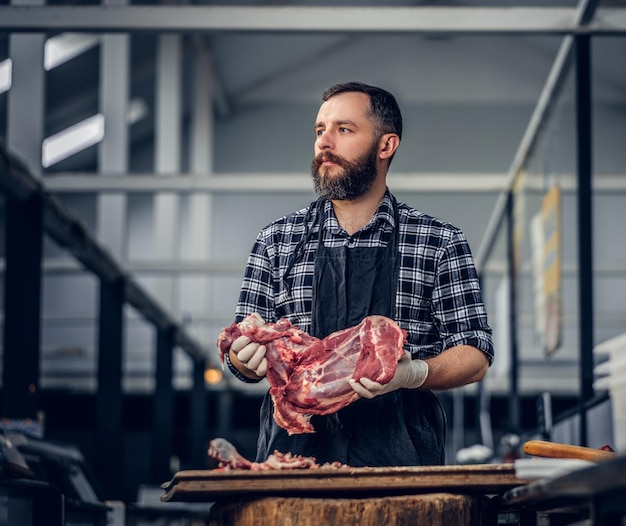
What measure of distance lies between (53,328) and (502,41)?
9.99 meters

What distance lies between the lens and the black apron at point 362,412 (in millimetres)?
3461

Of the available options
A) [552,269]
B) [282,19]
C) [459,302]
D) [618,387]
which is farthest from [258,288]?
[552,269]

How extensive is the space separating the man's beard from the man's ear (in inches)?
2.0

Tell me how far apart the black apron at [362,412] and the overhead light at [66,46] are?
528 inches

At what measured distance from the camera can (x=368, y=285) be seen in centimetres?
367

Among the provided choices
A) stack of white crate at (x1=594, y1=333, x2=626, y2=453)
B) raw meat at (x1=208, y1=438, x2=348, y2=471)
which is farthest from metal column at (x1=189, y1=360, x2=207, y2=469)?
raw meat at (x1=208, y1=438, x2=348, y2=471)

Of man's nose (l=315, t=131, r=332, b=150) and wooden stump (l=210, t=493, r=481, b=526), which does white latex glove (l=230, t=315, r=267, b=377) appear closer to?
wooden stump (l=210, t=493, r=481, b=526)

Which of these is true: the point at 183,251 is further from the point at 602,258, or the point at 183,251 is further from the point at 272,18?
the point at 272,18

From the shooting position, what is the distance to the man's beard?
3.67 metres

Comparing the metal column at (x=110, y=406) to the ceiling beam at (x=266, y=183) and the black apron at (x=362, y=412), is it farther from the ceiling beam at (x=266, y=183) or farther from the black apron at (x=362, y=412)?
the black apron at (x=362, y=412)

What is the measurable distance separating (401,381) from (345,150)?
76cm

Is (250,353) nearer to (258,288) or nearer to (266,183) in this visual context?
(258,288)

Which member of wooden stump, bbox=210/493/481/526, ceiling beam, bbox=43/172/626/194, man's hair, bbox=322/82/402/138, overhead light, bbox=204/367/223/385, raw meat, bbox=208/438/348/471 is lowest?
wooden stump, bbox=210/493/481/526

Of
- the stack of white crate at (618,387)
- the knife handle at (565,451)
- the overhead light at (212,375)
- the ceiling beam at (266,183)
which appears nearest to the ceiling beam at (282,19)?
the stack of white crate at (618,387)
